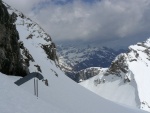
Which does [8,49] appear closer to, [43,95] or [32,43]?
[43,95]

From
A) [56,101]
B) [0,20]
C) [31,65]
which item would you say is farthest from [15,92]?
[31,65]

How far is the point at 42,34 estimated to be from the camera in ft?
276

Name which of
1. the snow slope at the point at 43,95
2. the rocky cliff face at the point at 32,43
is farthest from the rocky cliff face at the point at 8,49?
the rocky cliff face at the point at 32,43

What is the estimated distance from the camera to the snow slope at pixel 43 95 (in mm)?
14541

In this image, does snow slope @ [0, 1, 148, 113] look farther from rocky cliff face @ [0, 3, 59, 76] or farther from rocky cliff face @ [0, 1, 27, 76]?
rocky cliff face @ [0, 1, 27, 76]

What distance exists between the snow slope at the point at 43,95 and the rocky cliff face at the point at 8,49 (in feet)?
4.05

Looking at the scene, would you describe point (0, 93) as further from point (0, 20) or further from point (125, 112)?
point (125, 112)

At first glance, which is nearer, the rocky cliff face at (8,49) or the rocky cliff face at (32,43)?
the rocky cliff face at (8,49)

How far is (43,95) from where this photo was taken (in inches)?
1551

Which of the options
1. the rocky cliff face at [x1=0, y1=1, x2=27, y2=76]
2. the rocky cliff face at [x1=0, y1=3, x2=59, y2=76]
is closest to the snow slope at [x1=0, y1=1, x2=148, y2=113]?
the rocky cliff face at [x1=0, y1=3, x2=59, y2=76]

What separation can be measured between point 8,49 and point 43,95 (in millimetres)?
6878

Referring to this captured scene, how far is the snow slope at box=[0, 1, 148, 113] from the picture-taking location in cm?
1454

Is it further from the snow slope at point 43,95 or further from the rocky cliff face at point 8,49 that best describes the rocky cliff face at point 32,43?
the rocky cliff face at point 8,49

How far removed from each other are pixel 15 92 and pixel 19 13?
3004 inches
